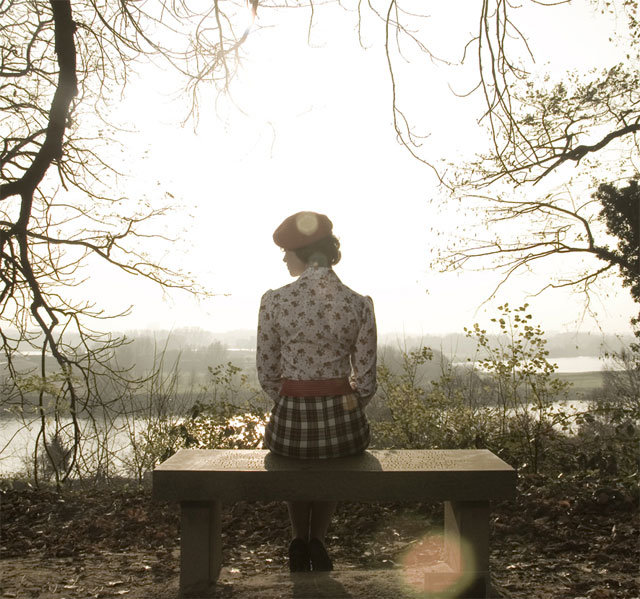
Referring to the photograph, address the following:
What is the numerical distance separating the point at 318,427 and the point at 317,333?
15.7 inches

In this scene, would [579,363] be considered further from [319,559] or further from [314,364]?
[314,364]

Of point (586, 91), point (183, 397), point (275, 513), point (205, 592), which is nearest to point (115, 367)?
point (183, 397)

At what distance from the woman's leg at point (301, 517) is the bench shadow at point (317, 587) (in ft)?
0.55

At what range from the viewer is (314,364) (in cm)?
266

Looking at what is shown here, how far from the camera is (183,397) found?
6652mm

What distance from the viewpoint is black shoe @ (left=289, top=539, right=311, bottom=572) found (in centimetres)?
278

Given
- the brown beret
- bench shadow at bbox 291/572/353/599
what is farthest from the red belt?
bench shadow at bbox 291/572/353/599

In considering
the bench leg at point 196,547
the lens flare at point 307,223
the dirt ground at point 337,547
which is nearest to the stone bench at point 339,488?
the bench leg at point 196,547

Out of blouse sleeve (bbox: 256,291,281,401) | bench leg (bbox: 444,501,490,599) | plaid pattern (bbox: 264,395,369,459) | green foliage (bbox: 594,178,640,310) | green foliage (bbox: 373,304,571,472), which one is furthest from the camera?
green foliage (bbox: 594,178,640,310)

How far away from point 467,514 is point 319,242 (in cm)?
131

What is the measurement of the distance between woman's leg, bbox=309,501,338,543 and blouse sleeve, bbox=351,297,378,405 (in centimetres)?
52

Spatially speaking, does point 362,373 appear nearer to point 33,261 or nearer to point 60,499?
point 60,499

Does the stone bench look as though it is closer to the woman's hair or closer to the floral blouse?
the floral blouse

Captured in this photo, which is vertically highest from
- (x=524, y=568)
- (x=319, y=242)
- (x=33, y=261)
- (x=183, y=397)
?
(x=33, y=261)
